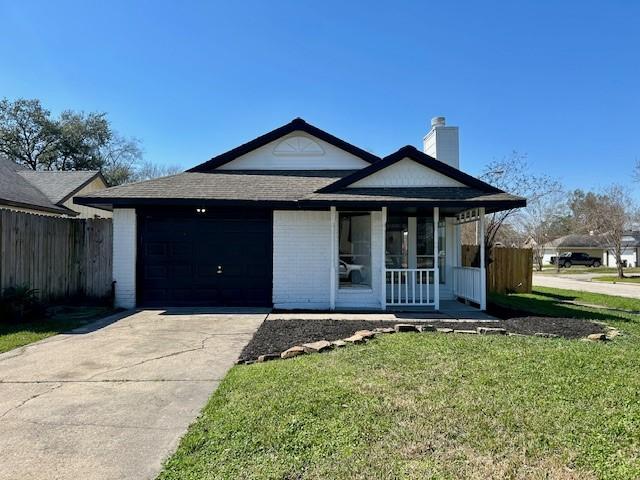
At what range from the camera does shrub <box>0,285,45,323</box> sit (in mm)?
8406

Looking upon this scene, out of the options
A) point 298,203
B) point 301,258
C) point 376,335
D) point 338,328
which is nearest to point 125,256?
point 301,258

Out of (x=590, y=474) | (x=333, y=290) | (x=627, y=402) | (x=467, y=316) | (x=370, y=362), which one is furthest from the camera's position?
(x=333, y=290)

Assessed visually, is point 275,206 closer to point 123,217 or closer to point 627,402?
point 123,217

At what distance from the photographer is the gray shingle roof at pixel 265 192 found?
9531mm

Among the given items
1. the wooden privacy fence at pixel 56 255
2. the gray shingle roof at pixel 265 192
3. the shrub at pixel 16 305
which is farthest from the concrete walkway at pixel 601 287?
the shrub at pixel 16 305

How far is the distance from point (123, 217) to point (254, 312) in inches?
163

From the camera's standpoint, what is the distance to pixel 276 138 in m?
12.9

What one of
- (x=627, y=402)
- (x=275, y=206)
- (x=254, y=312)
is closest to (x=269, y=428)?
(x=627, y=402)

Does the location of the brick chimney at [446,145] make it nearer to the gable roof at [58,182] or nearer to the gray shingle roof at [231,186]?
the gray shingle roof at [231,186]

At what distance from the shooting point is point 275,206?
1029 cm

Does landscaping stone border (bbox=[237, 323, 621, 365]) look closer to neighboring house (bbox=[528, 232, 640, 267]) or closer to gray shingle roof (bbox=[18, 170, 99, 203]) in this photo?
gray shingle roof (bbox=[18, 170, 99, 203])

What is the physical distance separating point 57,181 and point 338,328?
15.9 metres

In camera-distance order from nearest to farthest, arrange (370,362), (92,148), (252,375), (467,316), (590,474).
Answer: (590,474) < (252,375) < (370,362) < (467,316) < (92,148)

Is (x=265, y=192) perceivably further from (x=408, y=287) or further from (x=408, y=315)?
(x=408, y=315)
